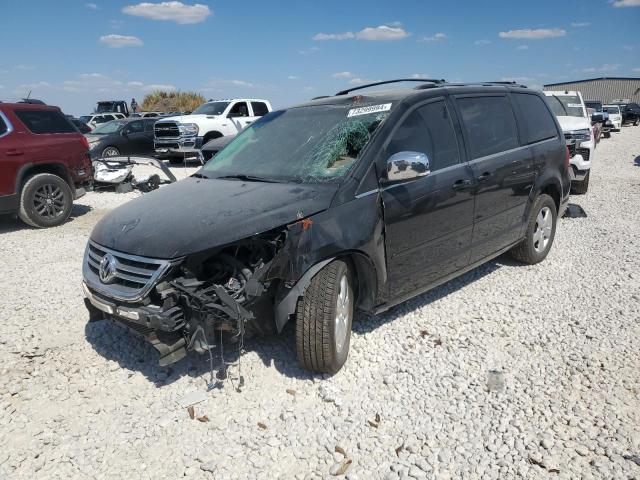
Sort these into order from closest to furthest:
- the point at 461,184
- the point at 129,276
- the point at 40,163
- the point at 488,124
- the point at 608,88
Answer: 1. the point at 129,276
2. the point at 461,184
3. the point at 488,124
4. the point at 40,163
5. the point at 608,88

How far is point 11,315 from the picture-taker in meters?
4.68

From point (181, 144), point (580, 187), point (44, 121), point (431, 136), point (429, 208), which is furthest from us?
point (181, 144)

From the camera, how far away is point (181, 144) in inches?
616

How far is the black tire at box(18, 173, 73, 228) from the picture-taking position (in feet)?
26.4

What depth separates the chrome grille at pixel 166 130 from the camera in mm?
15805

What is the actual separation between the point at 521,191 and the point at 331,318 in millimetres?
2787

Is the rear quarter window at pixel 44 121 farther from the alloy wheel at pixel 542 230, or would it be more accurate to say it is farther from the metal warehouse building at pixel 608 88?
the metal warehouse building at pixel 608 88

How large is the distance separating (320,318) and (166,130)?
1432cm

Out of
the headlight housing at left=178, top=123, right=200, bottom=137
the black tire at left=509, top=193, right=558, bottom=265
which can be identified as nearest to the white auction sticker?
the black tire at left=509, top=193, right=558, bottom=265

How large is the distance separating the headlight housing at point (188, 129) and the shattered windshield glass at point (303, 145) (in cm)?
1163

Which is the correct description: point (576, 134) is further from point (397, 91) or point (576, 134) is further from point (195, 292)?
point (195, 292)

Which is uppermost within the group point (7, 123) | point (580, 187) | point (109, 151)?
point (7, 123)

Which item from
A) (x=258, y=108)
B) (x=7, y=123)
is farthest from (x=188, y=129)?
(x=7, y=123)

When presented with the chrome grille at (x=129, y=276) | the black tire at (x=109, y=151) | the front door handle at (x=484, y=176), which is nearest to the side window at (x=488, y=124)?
the front door handle at (x=484, y=176)
